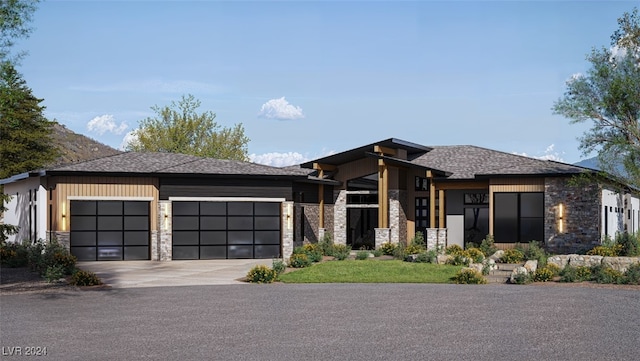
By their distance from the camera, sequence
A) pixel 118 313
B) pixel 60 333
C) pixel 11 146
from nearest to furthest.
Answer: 1. pixel 60 333
2. pixel 118 313
3. pixel 11 146

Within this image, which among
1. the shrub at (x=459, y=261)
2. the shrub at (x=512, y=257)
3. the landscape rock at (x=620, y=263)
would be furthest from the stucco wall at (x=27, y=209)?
the landscape rock at (x=620, y=263)

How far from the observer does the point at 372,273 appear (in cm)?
2425

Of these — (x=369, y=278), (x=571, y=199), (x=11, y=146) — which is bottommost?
(x=369, y=278)

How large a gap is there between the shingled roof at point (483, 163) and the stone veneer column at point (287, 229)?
316 inches

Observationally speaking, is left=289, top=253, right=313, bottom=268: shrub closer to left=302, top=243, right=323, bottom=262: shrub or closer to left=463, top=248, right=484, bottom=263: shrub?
left=302, top=243, right=323, bottom=262: shrub

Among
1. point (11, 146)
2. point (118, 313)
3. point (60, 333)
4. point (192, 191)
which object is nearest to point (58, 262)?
point (192, 191)

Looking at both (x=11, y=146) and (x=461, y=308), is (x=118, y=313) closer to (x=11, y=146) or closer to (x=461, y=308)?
(x=461, y=308)

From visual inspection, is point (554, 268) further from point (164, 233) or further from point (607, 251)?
point (164, 233)

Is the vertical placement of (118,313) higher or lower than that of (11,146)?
lower

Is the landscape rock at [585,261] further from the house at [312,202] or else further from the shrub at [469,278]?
the house at [312,202]

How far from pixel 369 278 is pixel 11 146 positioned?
3691cm

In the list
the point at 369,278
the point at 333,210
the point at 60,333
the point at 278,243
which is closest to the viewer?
the point at 60,333

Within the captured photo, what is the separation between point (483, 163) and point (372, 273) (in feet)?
47.6

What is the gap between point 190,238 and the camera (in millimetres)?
34781
